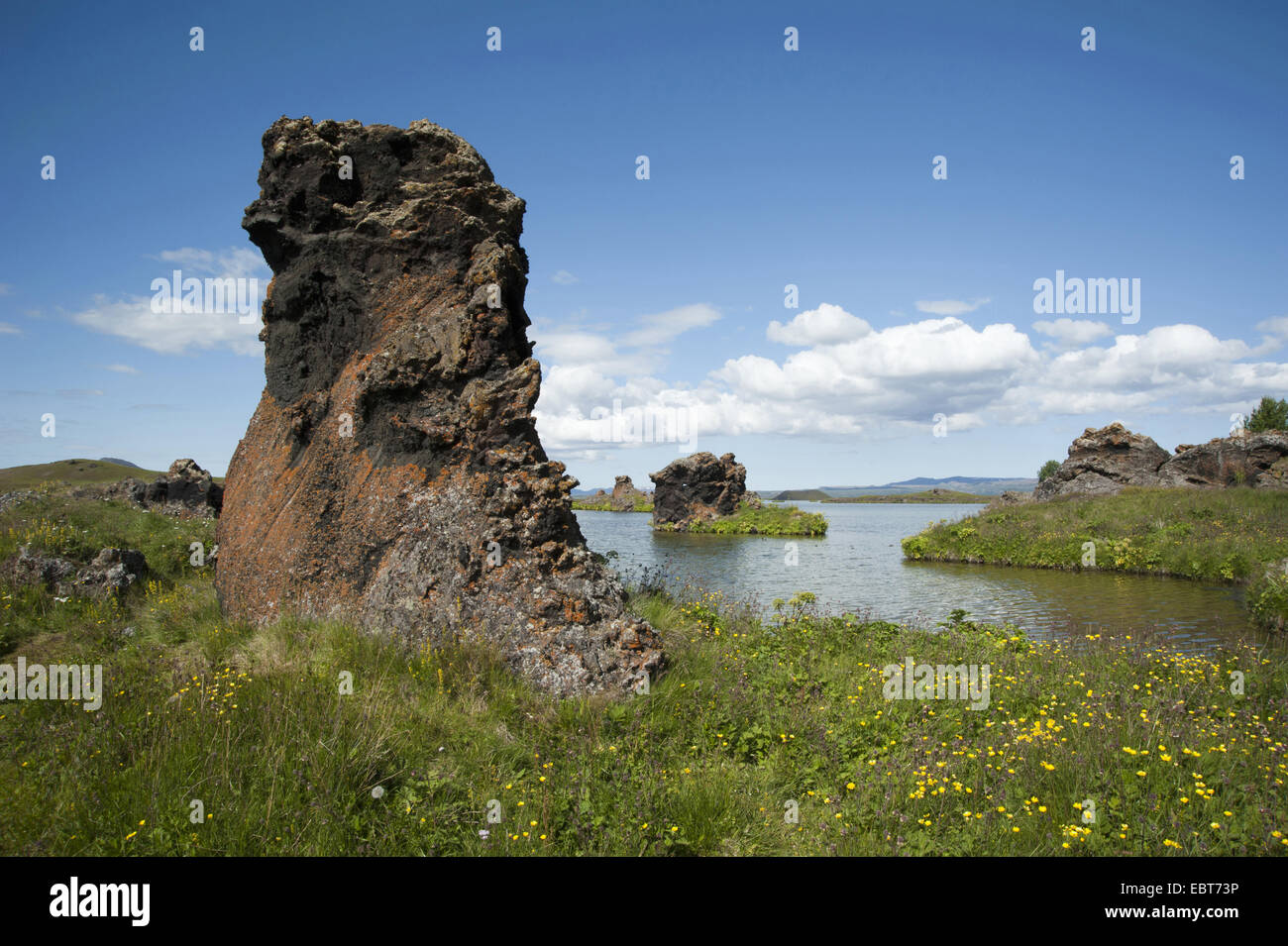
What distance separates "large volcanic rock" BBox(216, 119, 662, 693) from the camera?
299 inches

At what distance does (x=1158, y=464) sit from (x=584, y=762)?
52.3 m

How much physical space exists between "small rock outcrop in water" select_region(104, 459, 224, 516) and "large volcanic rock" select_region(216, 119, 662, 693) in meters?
16.9

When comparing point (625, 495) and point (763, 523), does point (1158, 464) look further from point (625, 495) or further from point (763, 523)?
point (625, 495)

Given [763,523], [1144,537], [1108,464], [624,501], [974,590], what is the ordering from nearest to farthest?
[974,590]
[1144,537]
[1108,464]
[763,523]
[624,501]

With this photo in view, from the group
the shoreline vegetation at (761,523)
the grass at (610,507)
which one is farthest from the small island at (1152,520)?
the grass at (610,507)

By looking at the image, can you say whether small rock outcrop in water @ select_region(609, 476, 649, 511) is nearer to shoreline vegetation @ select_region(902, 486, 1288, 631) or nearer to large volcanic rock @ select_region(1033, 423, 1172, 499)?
large volcanic rock @ select_region(1033, 423, 1172, 499)

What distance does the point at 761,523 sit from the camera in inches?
2248
